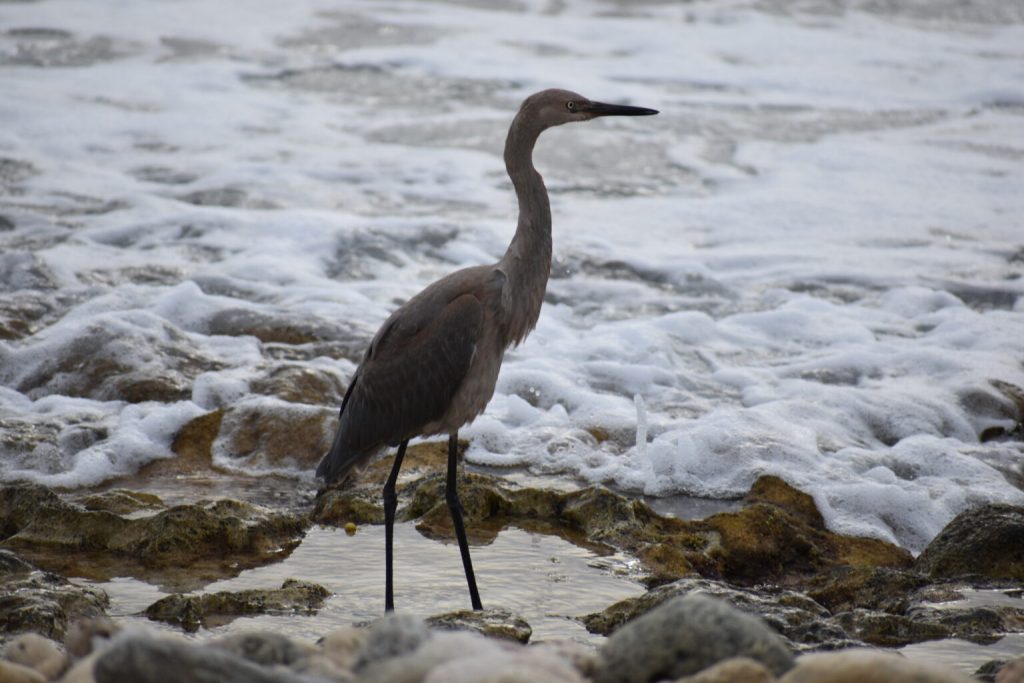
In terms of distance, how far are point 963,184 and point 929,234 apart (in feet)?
5.51

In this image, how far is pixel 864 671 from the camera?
279 cm

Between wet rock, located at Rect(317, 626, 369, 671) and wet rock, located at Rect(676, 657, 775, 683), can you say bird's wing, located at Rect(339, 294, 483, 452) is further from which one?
wet rock, located at Rect(676, 657, 775, 683)

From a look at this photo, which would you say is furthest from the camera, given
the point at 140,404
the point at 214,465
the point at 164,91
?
the point at 164,91

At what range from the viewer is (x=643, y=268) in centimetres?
995

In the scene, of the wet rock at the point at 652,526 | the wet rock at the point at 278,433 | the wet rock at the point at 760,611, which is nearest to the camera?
the wet rock at the point at 760,611

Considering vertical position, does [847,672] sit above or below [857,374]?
above

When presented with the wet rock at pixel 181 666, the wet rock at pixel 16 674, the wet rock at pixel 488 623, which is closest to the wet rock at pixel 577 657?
the wet rock at pixel 181 666

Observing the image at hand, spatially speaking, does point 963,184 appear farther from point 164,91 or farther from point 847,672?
point 847,672

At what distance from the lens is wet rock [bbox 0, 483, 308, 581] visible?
495 cm

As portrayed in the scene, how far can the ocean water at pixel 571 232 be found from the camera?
6.55 m

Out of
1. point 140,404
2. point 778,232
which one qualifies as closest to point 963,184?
point 778,232

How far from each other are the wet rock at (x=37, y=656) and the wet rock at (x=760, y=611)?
1.91 m

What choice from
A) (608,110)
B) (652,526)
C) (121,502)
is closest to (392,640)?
(652,526)

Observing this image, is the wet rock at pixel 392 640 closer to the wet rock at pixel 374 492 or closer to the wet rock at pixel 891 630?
the wet rock at pixel 891 630
